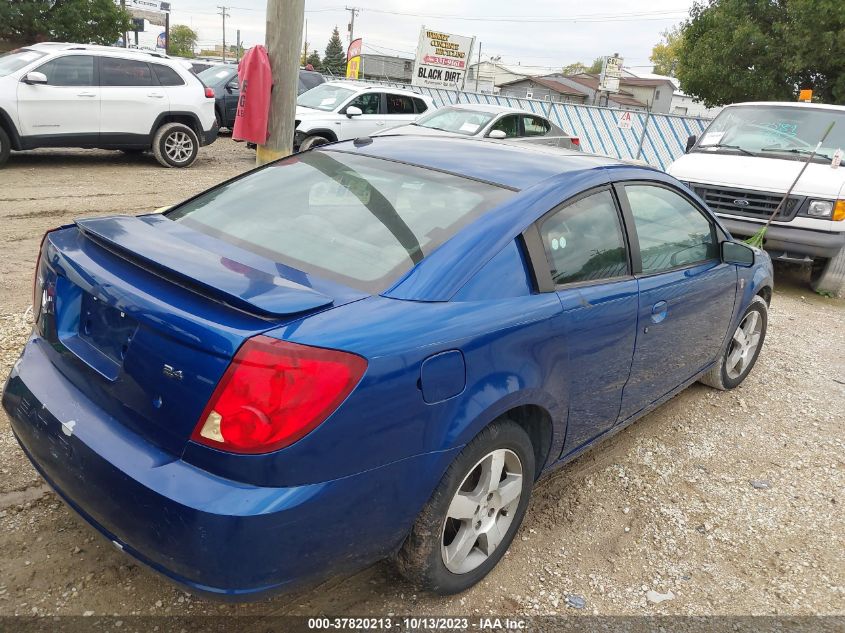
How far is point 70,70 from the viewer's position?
33.1 feet

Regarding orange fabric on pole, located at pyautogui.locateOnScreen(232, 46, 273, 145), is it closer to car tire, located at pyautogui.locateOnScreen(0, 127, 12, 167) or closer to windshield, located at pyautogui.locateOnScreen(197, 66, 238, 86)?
car tire, located at pyautogui.locateOnScreen(0, 127, 12, 167)

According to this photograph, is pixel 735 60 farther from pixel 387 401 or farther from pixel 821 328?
pixel 387 401

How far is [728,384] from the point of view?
16.0 feet

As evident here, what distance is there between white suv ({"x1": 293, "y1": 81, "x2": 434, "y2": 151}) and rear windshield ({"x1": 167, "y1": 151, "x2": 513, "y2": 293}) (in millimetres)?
9431

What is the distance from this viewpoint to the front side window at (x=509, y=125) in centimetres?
1164

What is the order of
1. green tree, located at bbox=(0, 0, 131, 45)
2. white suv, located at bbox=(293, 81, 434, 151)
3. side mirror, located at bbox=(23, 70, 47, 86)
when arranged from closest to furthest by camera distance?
side mirror, located at bbox=(23, 70, 47, 86) < white suv, located at bbox=(293, 81, 434, 151) < green tree, located at bbox=(0, 0, 131, 45)

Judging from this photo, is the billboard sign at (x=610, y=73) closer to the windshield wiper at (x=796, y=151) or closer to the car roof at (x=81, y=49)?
the car roof at (x=81, y=49)

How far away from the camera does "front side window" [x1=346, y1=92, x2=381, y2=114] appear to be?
1329 cm

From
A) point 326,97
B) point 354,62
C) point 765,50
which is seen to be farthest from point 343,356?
point 354,62

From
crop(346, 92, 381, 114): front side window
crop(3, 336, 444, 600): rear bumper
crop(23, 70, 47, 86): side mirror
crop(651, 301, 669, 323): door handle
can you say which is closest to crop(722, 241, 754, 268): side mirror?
crop(651, 301, 669, 323): door handle

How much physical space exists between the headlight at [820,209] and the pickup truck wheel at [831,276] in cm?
73

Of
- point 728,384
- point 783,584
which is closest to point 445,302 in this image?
point 783,584

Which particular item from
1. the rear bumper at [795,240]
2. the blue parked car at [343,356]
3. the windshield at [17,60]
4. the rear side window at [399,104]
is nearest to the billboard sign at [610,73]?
the rear side window at [399,104]

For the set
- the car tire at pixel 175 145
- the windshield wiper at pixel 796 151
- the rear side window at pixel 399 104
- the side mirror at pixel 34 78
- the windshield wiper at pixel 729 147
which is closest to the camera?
the windshield wiper at pixel 796 151
